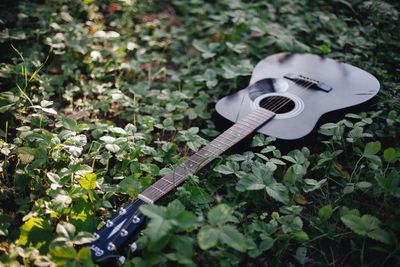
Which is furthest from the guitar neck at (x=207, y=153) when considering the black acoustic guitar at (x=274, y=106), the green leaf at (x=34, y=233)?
the green leaf at (x=34, y=233)

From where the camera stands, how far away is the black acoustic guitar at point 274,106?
1.29 metres

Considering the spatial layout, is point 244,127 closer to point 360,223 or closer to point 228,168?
point 228,168

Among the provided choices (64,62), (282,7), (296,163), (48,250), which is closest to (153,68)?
(64,62)

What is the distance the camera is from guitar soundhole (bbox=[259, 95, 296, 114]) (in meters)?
1.97

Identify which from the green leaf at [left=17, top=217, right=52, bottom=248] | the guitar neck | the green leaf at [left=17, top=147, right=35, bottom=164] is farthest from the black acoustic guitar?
the green leaf at [left=17, top=147, right=35, bottom=164]

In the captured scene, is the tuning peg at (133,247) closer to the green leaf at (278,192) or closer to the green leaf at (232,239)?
the green leaf at (232,239)

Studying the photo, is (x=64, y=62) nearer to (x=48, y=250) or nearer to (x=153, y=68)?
(x=153, y=68)

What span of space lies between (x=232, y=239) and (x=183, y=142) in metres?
0.91

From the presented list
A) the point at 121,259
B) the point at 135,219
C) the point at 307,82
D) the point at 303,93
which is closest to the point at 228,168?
the point at 135,219

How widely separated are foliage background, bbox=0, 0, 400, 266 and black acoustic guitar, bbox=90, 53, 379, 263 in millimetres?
63

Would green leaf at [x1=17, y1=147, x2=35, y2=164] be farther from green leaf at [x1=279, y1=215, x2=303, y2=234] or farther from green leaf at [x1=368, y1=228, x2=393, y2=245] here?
green leaf at [x1=368, y1=228, x2=393, y2=245]

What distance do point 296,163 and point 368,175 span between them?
0.34 metres

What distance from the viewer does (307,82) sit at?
2.12m

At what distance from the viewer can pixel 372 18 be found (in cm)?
270
